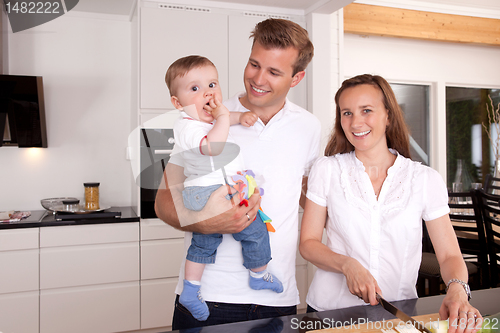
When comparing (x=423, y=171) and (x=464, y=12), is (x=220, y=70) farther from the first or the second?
(x=464, y=12)

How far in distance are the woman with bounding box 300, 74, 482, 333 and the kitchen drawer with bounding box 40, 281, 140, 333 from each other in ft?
6.22

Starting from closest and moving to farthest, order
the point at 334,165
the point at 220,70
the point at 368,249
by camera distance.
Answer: the point at 368,249 → the point at 334,165 → the point at 220,70

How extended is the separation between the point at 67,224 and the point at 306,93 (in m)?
2.12

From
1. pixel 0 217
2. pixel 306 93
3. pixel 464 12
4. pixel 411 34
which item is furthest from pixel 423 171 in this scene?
pixel 464 12

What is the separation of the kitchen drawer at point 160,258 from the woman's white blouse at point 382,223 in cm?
175

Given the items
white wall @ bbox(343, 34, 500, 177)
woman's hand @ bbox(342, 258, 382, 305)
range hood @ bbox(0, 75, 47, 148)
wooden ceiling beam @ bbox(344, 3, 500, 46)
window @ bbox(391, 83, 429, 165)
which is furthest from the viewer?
window @ bbox(391, 83, 429, 165)

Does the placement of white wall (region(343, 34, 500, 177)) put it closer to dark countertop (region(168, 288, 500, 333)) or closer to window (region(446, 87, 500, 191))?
window (region(446, 87, 500, 191))

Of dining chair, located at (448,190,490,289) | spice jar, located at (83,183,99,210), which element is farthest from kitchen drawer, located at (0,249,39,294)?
dining chair, located at (448,190,490,289)

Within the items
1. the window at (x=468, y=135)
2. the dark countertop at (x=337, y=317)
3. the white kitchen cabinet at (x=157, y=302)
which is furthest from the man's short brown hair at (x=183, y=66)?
the window at (x=468, y=135)

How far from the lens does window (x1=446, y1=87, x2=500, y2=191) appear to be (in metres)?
4.66

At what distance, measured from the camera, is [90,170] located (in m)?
3.30

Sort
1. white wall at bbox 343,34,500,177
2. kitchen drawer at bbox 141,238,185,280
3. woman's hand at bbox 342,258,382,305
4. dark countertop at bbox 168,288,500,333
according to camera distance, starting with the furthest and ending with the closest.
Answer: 1. white wall at bbox 343,34,500,177
2. kitchen drawer at bbox 141,238,185,280
3. woman's hand at bbox 342,258,382,305
4. dark countertop at bbox 168,288,500,333

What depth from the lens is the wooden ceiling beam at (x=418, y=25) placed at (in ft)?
12.8

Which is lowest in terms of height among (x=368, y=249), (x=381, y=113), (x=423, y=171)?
(x=368, y=249)
